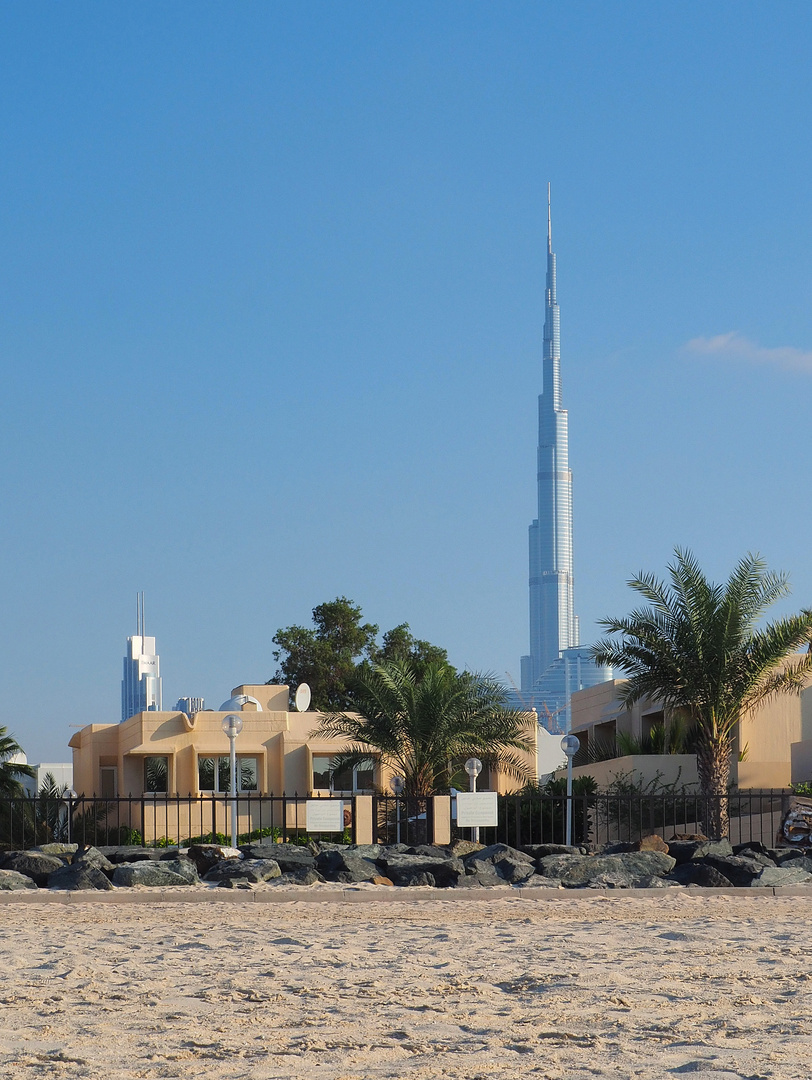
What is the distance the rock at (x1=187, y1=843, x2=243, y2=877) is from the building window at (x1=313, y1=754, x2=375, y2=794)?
69.9 feet

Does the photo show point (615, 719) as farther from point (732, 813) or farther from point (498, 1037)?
point (498, 1037)

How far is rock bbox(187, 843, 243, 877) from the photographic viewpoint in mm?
17350

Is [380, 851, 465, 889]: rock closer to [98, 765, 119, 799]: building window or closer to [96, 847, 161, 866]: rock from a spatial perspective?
[96, 847, 161, 866]: rock

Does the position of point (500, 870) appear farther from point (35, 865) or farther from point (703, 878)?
point (35, 865)

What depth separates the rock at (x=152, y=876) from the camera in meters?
16.2

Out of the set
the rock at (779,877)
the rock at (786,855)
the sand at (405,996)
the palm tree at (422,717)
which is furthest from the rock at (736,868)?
the palm tree at (422,717)

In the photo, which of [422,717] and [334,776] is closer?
[422,717]

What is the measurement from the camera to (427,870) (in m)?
16.4

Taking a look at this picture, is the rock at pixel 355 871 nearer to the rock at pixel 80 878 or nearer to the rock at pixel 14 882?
the rock at pixel 80 878

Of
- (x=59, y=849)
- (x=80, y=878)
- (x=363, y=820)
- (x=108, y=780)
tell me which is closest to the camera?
(x=80, y=878)

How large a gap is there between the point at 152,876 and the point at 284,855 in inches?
83.5

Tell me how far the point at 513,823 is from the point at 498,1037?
21091 mm

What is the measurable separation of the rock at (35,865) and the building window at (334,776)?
2198 cm

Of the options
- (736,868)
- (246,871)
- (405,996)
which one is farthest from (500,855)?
(405,996)
